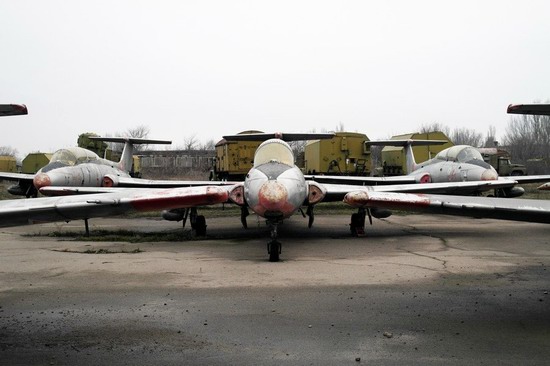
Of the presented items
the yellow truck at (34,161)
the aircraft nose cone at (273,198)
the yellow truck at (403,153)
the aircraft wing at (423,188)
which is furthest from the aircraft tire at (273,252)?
the yellow truck at (34,161)

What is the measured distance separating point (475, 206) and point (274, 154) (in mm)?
7339

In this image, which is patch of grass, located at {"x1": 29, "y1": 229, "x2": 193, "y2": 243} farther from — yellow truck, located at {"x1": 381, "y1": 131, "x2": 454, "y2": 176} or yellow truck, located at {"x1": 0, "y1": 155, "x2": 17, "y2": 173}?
yellow truck, located at {"x1": 0, "y1": 155, "x2": 17, "y2": 173}

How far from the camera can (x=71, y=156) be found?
811 inches

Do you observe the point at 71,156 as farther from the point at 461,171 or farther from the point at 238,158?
the point at 461,171

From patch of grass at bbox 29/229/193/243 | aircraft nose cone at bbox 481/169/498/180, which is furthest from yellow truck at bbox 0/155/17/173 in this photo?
aircraft nose cone at bbox 481/169/498/180

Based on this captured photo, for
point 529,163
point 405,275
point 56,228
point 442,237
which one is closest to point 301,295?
point 405,275

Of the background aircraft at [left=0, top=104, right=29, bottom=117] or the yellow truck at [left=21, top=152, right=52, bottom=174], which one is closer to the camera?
the background aircraft at [left=0, top=104, right=29, bottom=117]

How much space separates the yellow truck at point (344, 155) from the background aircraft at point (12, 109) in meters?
26.0

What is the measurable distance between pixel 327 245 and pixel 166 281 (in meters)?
5.01

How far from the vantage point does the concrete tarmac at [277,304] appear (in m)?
4.82

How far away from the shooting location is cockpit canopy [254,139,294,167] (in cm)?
1202

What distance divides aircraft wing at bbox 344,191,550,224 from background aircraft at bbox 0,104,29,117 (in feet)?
11.6

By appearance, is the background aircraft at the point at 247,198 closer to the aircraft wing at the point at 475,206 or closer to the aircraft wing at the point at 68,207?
the aircraft wing at the point at 68,207

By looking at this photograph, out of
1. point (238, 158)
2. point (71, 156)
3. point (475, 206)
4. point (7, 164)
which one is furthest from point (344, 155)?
point (7, 164)
